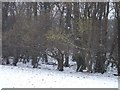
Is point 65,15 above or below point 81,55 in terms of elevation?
above

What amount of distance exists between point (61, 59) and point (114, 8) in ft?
21.0

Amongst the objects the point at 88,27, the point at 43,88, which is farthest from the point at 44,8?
the point at 43,88

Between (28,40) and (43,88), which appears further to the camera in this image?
(28,40)

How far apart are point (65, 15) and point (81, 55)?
4910mm

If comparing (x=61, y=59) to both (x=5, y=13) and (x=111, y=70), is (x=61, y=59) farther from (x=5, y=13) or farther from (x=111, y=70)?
(x=5, y=13)

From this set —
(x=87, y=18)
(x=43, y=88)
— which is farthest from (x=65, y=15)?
(x=43, y=88)

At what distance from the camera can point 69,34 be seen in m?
27.0

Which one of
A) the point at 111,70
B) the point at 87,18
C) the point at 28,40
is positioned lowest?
the point at 111,70

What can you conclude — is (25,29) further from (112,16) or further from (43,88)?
(43,88)

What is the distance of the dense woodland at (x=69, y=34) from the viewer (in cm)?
2670

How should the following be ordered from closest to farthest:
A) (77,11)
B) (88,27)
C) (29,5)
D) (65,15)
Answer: (88,27) → (77,11) → (65,15) → (29,5)

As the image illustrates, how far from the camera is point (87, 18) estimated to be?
26.9m

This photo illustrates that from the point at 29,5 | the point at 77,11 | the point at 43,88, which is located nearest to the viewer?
the point at 43,88

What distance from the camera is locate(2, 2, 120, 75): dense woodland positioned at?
26703mm
